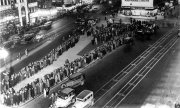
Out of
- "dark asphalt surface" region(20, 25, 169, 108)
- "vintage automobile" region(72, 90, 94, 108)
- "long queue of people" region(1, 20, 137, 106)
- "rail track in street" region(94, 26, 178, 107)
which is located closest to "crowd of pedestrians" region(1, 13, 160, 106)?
"long queue of people" region(1, 20, 137, 106)

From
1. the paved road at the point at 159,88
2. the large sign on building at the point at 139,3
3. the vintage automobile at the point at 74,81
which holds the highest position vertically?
the large sign on building at the point at 139,3

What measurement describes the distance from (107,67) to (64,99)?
10860 mm

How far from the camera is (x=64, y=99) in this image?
24547mm

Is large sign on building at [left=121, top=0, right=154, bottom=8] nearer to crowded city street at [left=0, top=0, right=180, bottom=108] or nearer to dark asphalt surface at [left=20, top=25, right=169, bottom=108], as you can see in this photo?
crowded city street at [left=0, top=0, right=180, bottom=108]

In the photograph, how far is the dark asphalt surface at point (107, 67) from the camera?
2656 centimetres

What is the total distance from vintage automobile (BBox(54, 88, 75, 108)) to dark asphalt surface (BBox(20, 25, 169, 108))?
4.60 feet

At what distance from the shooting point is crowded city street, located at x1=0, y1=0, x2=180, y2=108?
84.6ft

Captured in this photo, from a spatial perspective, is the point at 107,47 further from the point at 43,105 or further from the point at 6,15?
the point at 6,15

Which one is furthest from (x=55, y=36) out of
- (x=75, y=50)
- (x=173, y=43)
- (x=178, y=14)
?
(x=178, y=14)

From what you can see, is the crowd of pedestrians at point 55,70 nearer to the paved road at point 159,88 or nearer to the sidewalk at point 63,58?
the sidewalk at point 63,58

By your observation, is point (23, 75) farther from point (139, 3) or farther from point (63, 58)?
point (139, 3)

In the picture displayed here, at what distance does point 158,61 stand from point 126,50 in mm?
5799

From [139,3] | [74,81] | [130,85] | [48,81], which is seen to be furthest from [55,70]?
[139,3]

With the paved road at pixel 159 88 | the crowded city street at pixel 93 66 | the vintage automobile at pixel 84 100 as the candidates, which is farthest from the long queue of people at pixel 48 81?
the paved road at pixel 159 88
